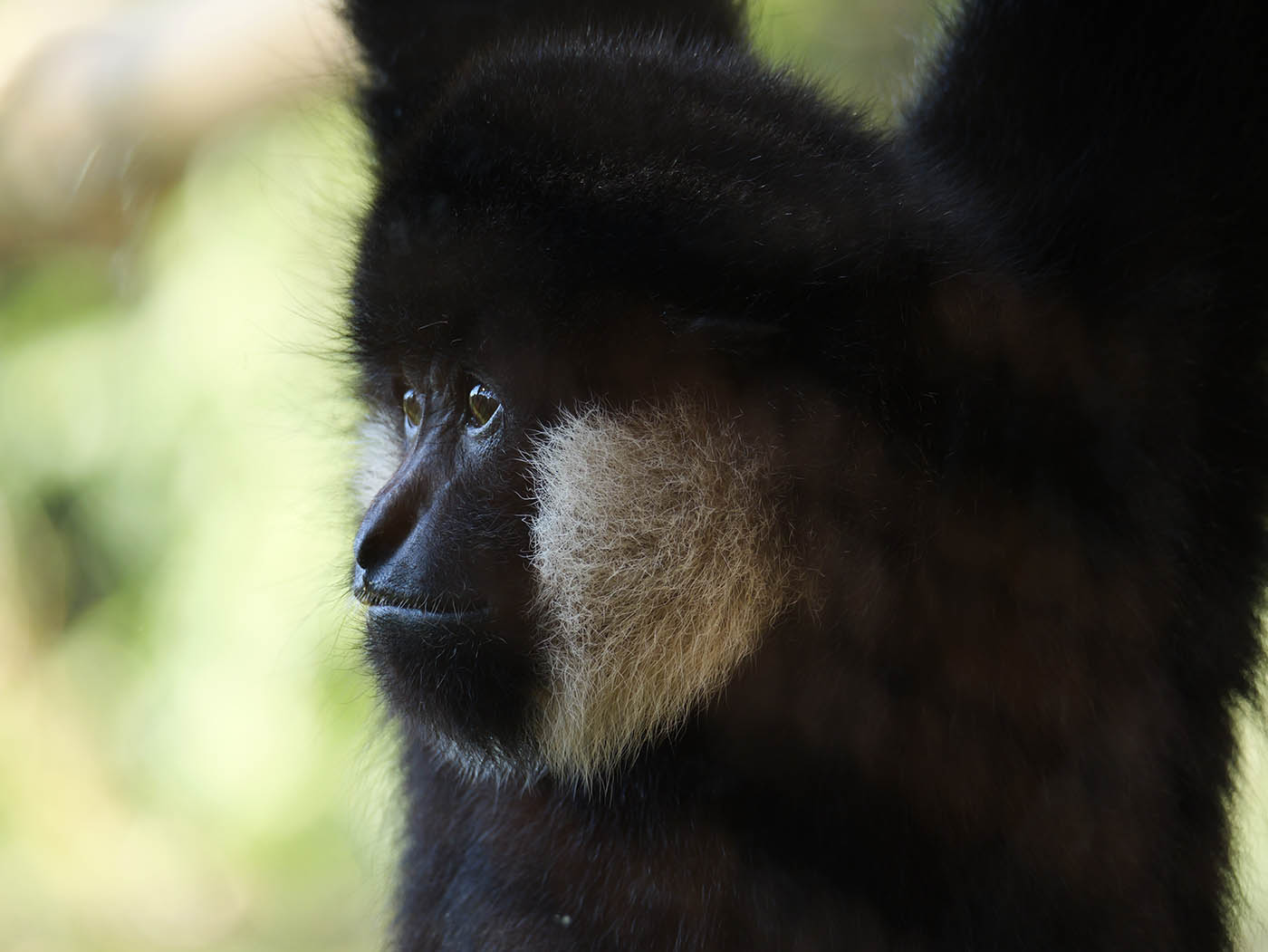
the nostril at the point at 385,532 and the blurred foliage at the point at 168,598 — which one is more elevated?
the nostril at the point at 385,532

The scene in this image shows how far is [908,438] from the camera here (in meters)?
1.23

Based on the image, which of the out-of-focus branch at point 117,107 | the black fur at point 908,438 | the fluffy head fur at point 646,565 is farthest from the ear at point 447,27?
the out-of-focus branch at point 117,107

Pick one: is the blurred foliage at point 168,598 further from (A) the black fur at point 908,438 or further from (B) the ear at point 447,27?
(A) the black fur at point 908,438

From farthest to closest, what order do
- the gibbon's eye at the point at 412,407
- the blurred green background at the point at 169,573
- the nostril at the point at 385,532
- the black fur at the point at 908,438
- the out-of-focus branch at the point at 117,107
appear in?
the out-of-focus branch at the point at 117,107 < the blurred green background at the point at 169,573 < the gibbon's eye at the point at 412,407 < the nostril at the point at 385,532 < the black fur at the point at 908,438

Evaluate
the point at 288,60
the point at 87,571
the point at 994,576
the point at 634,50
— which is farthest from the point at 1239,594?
the point at 87,571

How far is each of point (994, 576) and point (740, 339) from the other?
379 mm

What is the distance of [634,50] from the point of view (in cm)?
154

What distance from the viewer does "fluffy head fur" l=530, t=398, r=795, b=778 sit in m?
1.41

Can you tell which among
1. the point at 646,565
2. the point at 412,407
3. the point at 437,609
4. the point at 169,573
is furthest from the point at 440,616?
the point at 169,573

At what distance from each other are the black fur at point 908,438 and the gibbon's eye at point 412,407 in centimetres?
14

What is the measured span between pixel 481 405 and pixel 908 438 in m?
0.57

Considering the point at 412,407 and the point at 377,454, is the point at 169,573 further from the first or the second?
the point at 412,407

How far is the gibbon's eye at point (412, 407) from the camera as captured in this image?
5.62 feet

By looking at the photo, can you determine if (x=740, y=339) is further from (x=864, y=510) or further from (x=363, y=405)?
(x=363, y=405)
